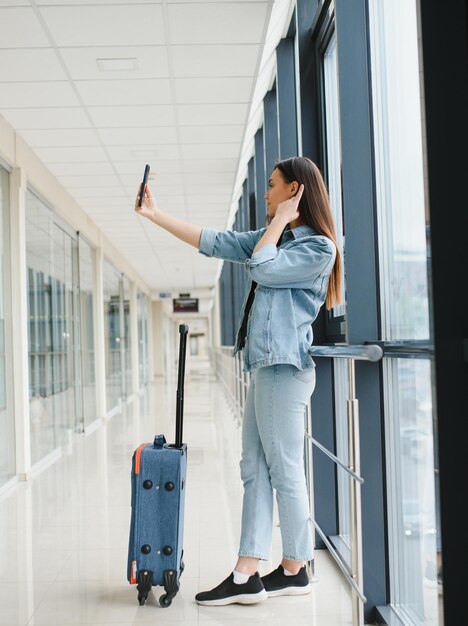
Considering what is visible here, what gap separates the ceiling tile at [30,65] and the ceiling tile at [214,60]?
747mm

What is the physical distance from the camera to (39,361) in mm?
6660

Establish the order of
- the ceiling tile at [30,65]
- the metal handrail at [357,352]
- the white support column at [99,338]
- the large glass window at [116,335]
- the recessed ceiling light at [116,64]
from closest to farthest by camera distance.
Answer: the metal handrail at [357,352]
the ceiling tile at [30,65]
the recessed ceiling light at [116,64]
the white support column at [99,338]
the large glass window at [116,335]

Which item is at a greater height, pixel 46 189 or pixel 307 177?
pixel 46 189

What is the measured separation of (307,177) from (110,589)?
1.78 meters

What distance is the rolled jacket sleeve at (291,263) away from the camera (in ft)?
7.73

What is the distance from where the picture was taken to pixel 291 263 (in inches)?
A: 92.9

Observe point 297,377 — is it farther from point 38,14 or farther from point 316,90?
point 38,14

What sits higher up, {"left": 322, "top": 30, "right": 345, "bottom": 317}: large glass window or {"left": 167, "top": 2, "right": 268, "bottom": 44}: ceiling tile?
{"left": 167, "top": 2, "right": 268, "bottom": 44}: ceiling tile

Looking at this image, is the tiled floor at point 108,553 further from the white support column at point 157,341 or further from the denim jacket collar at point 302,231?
the white support column at point 157,341

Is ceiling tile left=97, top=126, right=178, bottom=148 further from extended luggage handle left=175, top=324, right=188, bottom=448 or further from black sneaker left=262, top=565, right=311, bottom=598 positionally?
black sneaker left=262, top=565, right=311, bottom=598

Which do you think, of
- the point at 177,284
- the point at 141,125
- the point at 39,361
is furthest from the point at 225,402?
the point at 177,284

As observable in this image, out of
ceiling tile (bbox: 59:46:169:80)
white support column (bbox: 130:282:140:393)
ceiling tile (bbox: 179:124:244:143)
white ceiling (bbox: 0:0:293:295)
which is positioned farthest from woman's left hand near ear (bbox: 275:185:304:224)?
white support column (bbox: 130:282:140:393)

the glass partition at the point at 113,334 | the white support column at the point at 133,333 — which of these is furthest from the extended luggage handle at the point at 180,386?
the white support column at the point at 133,333

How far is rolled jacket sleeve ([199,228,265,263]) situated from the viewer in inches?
104
